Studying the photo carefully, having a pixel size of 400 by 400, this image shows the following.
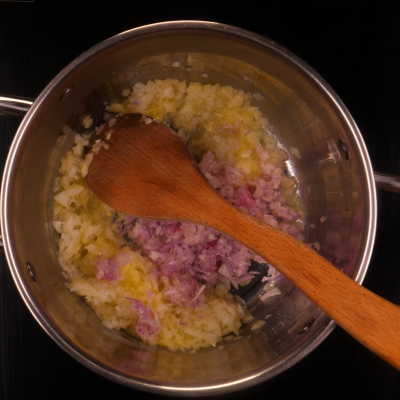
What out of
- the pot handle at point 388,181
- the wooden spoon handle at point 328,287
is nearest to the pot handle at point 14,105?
the wooden spoon handle at point 328,287

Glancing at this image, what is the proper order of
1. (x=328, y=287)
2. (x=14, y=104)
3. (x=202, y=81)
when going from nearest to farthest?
(x=328, y=287)
(x=14, y=104)
(x=202, y=81)

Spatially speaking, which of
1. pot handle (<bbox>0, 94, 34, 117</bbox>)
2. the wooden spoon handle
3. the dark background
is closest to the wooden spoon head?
the wooden spoon handle

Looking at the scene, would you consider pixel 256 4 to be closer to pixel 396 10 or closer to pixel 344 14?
pixel 344 14

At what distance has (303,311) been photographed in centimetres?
126

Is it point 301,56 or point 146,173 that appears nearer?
point 146,173

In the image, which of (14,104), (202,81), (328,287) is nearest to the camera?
(328,287)

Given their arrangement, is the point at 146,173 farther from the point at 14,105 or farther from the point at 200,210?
the point at 14,105

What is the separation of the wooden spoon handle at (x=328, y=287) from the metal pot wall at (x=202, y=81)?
18cm

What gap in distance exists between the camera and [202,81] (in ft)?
4.70

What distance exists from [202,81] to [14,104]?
2.15ft

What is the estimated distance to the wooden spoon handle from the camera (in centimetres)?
90

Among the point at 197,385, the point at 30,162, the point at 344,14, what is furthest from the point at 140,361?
the point at 344,14

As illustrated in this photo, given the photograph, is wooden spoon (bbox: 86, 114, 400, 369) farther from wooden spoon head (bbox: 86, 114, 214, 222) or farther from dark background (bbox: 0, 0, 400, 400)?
dark background (bbox: 0, 0, 400, 400)

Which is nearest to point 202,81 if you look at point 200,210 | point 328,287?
point 200,210
